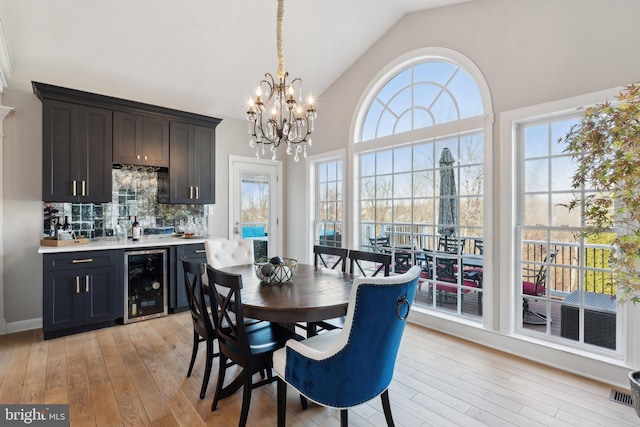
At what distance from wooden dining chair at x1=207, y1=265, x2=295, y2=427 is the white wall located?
217 cm

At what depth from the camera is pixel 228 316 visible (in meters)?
1.91

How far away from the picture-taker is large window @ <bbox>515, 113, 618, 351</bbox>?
102 inches

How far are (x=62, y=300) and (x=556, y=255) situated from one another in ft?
16.1

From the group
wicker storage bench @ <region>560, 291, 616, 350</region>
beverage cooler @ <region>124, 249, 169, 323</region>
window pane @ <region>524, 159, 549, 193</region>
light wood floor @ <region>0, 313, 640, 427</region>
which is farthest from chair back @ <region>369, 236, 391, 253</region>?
beverage cooler @ <region>124, 249, 169, 323</region>

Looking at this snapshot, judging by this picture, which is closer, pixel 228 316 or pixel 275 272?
pixel 228 316

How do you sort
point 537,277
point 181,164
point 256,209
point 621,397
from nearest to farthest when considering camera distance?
point 621,397, point 537,277, point 181,164, point 256,209

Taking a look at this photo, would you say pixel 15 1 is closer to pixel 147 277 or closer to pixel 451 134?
pixel 147 277

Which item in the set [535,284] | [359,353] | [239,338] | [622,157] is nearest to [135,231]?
[239,338]

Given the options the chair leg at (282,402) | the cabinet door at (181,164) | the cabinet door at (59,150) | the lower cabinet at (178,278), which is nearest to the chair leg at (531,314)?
the chair leg at (282,402)

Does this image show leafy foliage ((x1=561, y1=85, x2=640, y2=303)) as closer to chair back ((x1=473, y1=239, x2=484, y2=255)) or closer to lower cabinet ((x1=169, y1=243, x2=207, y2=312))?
chair back ((x1=473, y1=239, x2=484, y2=255))

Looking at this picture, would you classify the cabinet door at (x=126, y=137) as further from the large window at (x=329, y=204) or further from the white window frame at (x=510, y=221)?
the white window frame at (x=510, y=221)

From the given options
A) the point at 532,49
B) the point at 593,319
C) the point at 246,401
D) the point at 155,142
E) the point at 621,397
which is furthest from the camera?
the point at 155,142

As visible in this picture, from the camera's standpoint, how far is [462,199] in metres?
3.38

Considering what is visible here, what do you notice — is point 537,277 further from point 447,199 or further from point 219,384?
point 219,384
